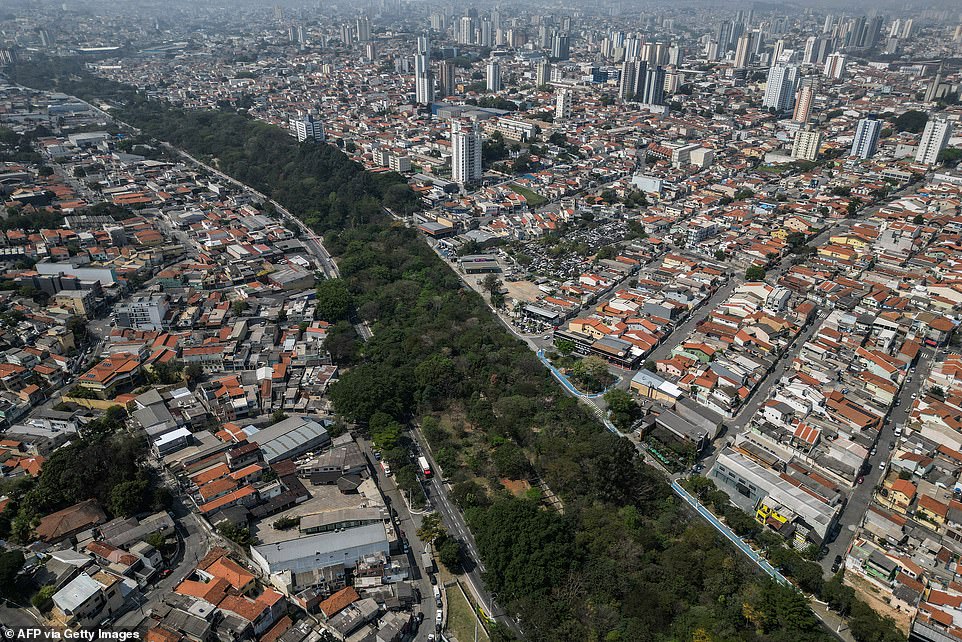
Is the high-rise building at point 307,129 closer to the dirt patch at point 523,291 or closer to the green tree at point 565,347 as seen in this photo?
the dirt patch at point 523,291

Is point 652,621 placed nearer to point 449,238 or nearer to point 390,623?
point 390,623

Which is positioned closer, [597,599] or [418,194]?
[597,599]

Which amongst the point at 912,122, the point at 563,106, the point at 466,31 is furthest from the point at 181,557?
the point at 466,31

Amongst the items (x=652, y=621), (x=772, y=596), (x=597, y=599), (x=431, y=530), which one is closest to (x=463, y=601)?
(x=431, y=530)

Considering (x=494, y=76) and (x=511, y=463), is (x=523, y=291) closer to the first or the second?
(x=511, y=463)

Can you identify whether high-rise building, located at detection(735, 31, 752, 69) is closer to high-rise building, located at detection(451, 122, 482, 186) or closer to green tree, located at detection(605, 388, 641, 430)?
high-rise building, located at detection(451, 122, 482, 186)

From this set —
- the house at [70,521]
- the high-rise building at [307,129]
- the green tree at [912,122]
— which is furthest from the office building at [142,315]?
the green tree at [912,122]
